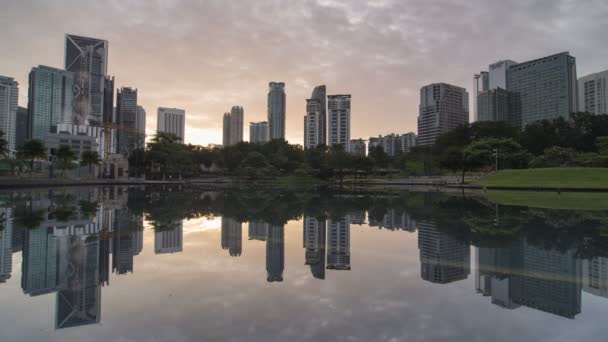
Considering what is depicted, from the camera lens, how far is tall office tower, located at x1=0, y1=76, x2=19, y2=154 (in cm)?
13062

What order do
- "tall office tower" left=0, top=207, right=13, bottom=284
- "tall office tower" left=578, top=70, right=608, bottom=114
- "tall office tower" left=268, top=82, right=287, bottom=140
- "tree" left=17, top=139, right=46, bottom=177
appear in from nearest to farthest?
"tall office tower" left=0, top=207, right=13, bottom=284 < "tree" left=17, top=139, right=46, bottom=177 < "tall office tower" left=578, top=70, right=608, bottom=114 < "tall office tower" left=268, top=82, right=287, bottom=140

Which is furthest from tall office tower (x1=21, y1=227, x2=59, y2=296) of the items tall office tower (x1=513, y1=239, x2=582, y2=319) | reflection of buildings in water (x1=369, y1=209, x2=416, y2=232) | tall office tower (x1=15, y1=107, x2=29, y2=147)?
tall office tower (x1=15, y1=107, x2=29, y2=147)

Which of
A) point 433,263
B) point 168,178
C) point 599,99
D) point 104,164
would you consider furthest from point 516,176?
point 599,99

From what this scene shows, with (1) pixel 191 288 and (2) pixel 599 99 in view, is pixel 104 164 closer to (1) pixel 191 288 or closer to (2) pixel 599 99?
(1) pixel 191 288

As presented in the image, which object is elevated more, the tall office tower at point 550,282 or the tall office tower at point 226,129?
the tall office tower at point 226,129

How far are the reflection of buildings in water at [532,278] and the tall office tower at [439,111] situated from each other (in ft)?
424

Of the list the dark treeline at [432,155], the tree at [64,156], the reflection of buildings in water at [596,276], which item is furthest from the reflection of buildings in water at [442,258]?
the tree at [64,156]

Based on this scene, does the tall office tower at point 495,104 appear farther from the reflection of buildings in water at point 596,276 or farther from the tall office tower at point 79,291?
the tall office tower at point 79,291

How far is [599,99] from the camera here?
4272 inches

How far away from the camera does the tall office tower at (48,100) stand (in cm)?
13575

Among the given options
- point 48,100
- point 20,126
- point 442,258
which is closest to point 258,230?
point 442,258

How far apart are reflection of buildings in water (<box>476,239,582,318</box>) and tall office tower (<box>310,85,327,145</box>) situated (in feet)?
452

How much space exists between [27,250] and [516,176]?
154 ft

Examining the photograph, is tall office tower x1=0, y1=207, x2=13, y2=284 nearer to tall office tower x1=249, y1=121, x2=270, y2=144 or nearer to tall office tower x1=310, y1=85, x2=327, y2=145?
tall office tower x1=310, y1=85, x2=327, y2=145
